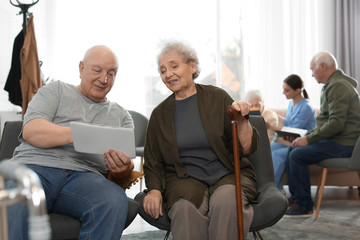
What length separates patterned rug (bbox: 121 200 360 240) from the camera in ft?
8.57

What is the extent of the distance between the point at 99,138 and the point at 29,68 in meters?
2.24

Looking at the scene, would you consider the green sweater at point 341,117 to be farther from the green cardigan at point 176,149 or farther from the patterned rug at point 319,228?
the green cardigan at point 176,149

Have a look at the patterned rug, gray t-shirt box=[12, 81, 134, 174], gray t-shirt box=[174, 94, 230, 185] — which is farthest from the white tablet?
the patterned rug

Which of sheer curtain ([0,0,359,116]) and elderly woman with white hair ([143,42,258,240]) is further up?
sheer curtain ([0,0,359,116])

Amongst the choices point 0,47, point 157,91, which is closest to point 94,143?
point 0,47

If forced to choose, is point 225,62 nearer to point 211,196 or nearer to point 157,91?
point 157,91

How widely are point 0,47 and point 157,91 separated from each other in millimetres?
1916

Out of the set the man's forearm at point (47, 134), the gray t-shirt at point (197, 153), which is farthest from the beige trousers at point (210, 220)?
the man's forearm at point (47, 134)

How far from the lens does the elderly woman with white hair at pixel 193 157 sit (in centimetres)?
163

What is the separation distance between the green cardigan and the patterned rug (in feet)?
3.01

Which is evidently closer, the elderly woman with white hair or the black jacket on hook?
the elderly woman with white hair

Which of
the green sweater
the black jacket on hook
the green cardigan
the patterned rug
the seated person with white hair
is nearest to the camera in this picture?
the green cardigan

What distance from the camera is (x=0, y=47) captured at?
160 inches

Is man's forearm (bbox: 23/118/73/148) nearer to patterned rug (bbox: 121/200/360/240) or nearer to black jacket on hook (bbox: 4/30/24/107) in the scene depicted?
patterned rug (bbox: 121/200/360/240)
